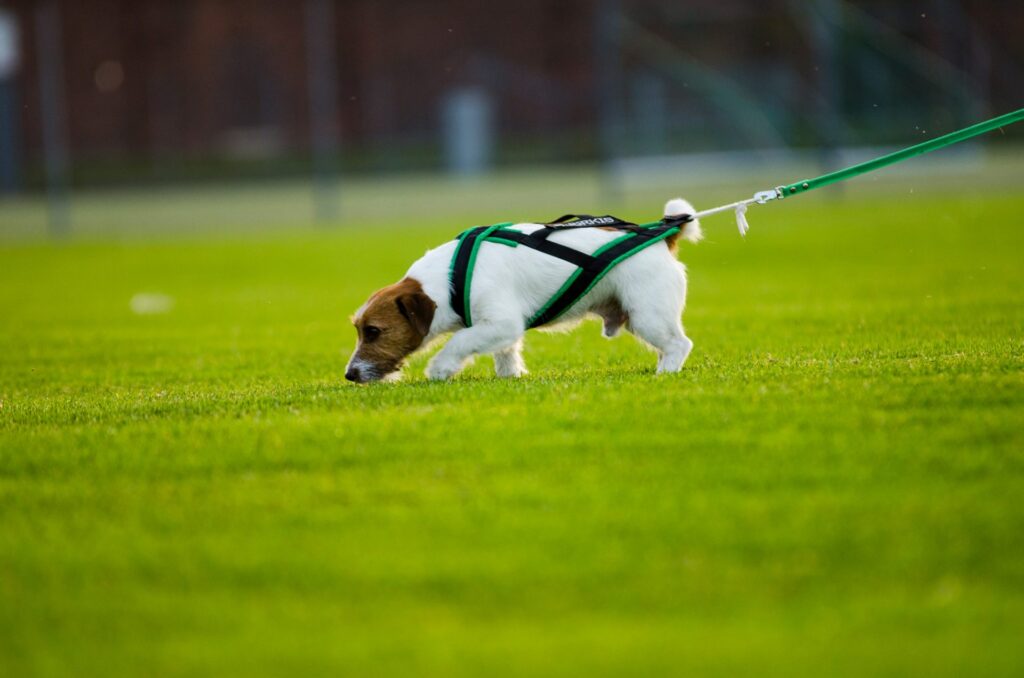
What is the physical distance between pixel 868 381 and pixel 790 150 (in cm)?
2198

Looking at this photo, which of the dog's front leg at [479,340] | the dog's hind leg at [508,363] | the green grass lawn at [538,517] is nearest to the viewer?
the green grass lawn at [538,517]

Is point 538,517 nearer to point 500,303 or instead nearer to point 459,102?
point 500,303

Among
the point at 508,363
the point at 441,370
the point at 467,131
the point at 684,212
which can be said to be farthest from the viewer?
the point at 467,131

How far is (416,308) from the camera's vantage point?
21.1 feet

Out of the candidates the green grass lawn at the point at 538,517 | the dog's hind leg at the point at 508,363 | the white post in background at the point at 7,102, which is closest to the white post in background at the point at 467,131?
the white post in background at the point at 7,102

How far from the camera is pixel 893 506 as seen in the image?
4.23 meters

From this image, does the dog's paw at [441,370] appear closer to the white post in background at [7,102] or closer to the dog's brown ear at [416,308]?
the dog's brown ear at [416,308]

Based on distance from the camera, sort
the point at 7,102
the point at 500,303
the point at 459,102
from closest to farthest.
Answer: the point at 500,303 < the point at 7,102 < the point at 459,102

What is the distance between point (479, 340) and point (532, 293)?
38 centimetres

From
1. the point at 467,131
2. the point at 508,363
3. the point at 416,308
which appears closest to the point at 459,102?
the point at 467,131

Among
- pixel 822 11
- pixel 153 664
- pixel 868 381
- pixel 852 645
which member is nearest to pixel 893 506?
pixel 852 645

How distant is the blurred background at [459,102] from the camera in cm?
2664

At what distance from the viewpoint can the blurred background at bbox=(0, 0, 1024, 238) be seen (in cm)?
2664

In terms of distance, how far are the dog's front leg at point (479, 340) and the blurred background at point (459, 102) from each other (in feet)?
53.0
